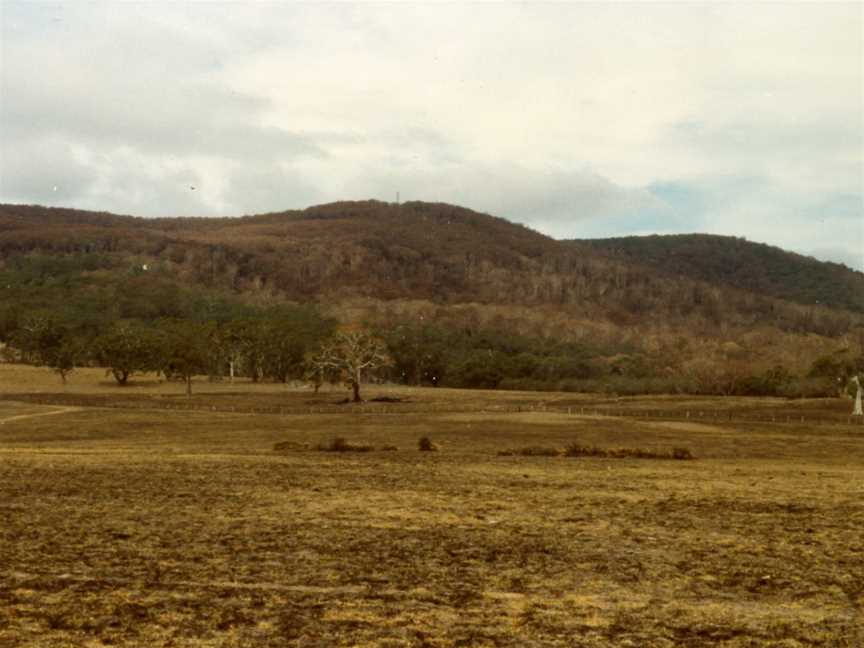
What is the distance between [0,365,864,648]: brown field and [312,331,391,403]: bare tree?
60.7m

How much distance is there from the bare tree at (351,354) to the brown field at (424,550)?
199 feet

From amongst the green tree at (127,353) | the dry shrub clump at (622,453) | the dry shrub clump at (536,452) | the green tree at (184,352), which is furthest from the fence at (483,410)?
the dry shrub clump at (536,452)

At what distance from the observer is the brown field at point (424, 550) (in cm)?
1129

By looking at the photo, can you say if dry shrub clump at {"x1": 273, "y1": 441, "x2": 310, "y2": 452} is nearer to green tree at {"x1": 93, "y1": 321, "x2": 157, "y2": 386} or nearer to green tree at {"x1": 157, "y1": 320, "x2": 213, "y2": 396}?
green tree at {"x1": 157, "y1": 320, "x2": 213, "y2": 396}

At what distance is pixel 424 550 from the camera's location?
647 inches

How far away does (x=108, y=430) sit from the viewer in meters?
58.4

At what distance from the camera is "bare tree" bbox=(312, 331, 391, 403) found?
3946 inches

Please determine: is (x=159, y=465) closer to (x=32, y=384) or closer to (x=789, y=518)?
(x=789, y=518)

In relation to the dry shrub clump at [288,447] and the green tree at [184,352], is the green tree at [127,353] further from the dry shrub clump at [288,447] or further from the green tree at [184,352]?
the dry shrub clump at [288,447]

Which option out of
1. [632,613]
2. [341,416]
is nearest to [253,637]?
[632,613]

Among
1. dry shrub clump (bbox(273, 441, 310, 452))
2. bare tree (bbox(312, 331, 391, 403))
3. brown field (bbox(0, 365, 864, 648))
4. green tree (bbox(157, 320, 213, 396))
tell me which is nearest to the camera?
→ brown field (bbox(0, 365, 864, 648))

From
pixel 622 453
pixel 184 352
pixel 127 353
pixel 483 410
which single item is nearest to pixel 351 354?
pixel 483 410

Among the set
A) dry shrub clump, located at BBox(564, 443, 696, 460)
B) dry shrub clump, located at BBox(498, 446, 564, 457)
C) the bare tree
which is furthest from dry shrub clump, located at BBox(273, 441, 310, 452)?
the bare tree

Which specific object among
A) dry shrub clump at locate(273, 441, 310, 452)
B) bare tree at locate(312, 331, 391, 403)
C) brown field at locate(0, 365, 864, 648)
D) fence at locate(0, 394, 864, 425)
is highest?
bare tree at locate(312, 331, 391, 403)
